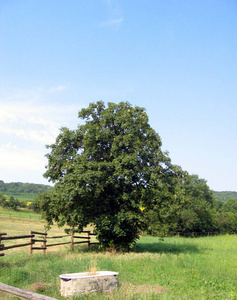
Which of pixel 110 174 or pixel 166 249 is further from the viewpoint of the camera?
pixel 166 249

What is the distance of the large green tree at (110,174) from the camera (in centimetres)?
1858

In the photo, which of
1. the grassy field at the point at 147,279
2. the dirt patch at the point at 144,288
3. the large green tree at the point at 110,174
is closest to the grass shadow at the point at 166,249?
the large green tree at the point at 110,174

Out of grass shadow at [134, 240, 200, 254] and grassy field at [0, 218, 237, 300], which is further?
grass shadow at [134, 240, 200, 254]

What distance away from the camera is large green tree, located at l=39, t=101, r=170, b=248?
1858 cm

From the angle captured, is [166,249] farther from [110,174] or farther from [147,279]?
[147,279]

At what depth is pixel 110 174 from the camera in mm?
19484

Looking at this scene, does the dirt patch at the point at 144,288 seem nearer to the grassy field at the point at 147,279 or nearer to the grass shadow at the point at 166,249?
the grassy field at the point at 147,279

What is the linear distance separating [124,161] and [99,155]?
8.40 ft

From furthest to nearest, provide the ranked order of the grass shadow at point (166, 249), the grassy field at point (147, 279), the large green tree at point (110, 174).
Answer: the grass shadow at point (166, 249), the large green tree at point (110, 174), the grassy field at point (147, 279)

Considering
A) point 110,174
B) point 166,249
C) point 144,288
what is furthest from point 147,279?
point 166,249

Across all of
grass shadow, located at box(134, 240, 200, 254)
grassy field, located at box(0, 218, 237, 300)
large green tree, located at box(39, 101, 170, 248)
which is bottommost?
grass shadow, located at box(134, 240, 200, 254)

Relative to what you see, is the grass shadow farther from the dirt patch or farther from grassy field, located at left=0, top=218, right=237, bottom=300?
the dirt patch

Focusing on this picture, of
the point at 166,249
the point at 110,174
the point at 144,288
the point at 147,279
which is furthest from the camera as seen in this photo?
the point at 166,249

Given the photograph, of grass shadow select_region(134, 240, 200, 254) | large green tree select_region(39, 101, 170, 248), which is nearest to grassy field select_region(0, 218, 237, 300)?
large green tree select_region(39, 101, 170, 248)
